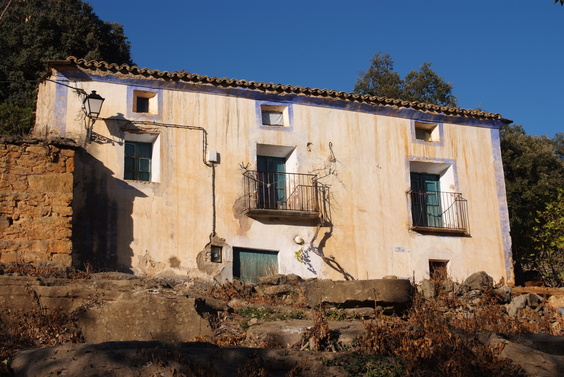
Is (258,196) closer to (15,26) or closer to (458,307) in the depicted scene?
(458,307)

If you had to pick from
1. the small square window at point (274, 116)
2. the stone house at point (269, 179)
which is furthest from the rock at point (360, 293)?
the small square window at point (274, 116)

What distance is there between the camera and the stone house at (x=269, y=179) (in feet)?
56.0

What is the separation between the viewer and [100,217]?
16.6 m

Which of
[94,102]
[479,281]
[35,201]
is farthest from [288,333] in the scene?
[94,102]

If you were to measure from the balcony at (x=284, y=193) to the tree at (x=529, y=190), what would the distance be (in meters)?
6.99

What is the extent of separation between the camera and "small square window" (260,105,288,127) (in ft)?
63.1

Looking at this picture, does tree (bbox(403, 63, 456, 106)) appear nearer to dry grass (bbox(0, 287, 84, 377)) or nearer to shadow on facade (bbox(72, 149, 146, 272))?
shadow on facade (bbox(72, 149, 146, 272))

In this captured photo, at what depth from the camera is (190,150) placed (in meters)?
18.0

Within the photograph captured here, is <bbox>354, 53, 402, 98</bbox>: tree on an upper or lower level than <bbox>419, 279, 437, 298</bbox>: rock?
upper

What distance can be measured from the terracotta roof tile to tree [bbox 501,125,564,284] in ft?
9.41

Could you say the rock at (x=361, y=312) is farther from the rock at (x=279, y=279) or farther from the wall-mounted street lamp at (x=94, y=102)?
the wall-mounted street lamp at (x=94, y=102)

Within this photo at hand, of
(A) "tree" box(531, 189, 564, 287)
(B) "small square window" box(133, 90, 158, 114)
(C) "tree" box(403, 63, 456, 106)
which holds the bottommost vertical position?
(A) "tree" box(531, 189, 564, 287)

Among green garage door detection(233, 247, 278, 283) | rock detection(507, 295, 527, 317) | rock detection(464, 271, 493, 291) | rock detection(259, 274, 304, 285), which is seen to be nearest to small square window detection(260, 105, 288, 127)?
green garage door detection(233, 247, 278, 283)

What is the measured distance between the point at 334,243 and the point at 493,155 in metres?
5.67
